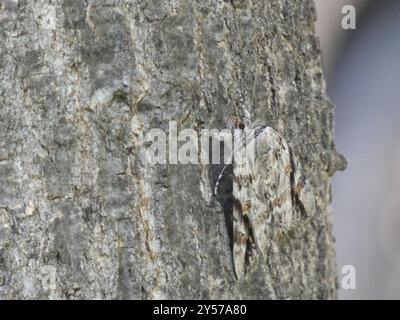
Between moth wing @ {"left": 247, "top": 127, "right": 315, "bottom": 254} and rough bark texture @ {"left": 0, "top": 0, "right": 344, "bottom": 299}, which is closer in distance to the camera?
rough bark texture @ {"left": 0, "top": 0, "right": 344, "bottom": 299}

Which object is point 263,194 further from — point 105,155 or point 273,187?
point 105,155

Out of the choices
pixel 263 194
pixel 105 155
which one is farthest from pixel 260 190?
pixel 105 155

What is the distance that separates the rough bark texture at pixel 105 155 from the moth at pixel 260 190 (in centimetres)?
3

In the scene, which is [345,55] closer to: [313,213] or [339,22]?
[339,22]

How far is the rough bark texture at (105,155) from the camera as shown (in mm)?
1073

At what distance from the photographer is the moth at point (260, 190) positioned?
1153 mm

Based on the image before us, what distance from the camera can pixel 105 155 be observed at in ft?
3.56

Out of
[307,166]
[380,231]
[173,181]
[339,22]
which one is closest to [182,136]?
[173,181]

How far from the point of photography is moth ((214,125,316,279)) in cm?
115

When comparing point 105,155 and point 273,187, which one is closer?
point 105,155

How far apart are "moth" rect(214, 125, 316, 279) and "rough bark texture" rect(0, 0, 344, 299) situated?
3 centimetres

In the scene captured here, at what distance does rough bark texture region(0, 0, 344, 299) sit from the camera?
3.52 ft

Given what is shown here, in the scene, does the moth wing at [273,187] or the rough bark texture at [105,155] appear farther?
the moth wing at [273,187]

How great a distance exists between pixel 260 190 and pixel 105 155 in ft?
0.85
